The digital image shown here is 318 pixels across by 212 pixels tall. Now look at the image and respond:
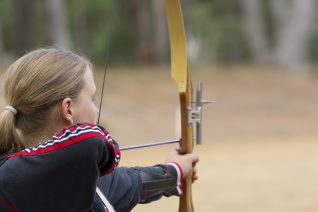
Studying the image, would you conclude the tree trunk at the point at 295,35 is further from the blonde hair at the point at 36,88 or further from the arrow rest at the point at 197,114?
the blonde hair at the point at 36,88

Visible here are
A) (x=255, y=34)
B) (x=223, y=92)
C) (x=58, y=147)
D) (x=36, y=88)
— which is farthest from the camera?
(x=255, y=34)

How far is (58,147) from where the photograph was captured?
2.14 meters

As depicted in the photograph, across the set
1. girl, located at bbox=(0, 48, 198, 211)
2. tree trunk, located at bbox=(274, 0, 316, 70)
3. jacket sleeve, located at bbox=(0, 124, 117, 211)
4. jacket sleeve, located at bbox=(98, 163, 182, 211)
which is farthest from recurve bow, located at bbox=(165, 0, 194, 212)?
Result: tree trunk, located at bbox=(274, 0, 316, 70)

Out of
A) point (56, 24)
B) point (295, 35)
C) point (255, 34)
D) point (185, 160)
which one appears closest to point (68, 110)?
point (185, 160)

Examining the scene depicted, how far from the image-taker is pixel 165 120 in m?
18.3

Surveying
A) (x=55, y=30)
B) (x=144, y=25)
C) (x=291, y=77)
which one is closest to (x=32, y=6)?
(x=55, y=30)

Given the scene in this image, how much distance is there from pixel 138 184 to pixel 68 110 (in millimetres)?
407

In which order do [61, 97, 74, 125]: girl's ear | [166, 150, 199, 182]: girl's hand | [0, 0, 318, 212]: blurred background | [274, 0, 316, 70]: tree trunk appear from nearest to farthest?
[61, 97, 74, 125]: girl's ear → [166, 150, 199, 182]: girl's hand → [0, 0, 318, 212]: blurred background → [274, 0, 316, 70]: tree trunk

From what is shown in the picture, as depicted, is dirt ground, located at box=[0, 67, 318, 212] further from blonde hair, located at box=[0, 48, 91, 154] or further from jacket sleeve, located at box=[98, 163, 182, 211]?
blonde hair, located at box=[0, 48, 91, 154]

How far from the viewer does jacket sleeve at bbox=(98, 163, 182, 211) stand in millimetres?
2471

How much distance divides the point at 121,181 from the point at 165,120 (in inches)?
620

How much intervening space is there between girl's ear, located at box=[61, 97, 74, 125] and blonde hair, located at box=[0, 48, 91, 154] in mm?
17

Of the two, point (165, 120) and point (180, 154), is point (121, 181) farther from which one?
point (165, 120)

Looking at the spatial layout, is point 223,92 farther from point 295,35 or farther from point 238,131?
point 295,35
